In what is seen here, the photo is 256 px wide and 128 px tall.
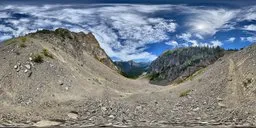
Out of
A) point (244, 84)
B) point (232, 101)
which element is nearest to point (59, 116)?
point (232, 101)

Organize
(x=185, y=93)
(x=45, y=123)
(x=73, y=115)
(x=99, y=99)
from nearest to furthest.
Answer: (x=45, y=123)
(x=73, y=115)
(x=99, y=99)
(x=185, y=93)

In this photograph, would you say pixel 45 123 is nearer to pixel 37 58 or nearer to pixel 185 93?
pixel 37 58

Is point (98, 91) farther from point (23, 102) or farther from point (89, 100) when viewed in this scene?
point (23, 102)

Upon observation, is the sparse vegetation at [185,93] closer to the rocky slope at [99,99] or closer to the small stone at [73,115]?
the rocky slope at [99,99]

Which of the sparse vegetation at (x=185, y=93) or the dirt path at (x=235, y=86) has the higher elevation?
the dirt path at (x=235, y=86)

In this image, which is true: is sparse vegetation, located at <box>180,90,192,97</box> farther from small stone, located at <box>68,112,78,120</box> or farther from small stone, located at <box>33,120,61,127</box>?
small stone, located at <box>33,120,61,127</box>

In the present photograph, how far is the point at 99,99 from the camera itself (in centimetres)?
5219

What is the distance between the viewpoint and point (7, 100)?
47.6 m

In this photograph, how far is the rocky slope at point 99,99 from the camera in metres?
41.4

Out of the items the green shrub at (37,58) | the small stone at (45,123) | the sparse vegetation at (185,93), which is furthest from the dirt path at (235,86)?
the green shrub at (37,58)

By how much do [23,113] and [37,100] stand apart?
4990 millimetres

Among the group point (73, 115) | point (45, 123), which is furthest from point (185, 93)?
point (45, 123)

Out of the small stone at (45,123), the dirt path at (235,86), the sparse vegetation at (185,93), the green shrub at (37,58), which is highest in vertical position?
the green shrub at (37,58)

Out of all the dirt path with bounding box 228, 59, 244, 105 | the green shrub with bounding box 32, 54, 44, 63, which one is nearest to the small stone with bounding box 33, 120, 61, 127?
the green shrub with bounding box 32, 54, 44, 63
